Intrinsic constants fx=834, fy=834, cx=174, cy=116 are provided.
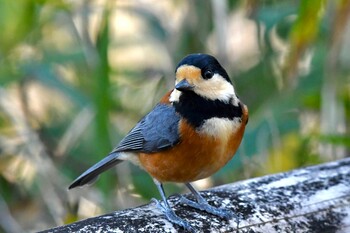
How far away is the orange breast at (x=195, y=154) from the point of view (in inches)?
83.7

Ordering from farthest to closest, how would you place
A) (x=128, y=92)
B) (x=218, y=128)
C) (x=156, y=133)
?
1. (x=128, y=92)
2. (x=156, y=133)
3. (x=218, y=128)

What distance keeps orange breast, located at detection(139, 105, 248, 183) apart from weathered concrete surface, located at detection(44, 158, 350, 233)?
0.08 meters

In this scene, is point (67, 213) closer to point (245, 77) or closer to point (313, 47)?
point (245, 77)

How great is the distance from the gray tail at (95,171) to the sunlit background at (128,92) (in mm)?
205

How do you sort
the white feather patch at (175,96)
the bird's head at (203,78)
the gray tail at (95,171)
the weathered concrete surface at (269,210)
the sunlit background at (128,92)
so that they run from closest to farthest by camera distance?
1. the weathered concrete surface at (269,210)
2. the bird's head at (203,78)
3. the white feather patch at (175,96)
4. the gray tail at (95,171)
5. the sunlit background at (128,92)

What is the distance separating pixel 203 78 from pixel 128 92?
136 centimetres

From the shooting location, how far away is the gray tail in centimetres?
245

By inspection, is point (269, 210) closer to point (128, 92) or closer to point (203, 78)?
point (203, 78)

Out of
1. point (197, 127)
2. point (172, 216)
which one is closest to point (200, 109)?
point (197, 127)

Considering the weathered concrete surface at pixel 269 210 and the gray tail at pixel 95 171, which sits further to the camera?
the gray tail at pixel 95 171

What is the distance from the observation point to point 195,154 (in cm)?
213

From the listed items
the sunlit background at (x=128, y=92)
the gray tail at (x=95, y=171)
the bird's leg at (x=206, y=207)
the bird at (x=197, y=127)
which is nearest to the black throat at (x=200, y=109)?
the bird at (x=197, y=127)

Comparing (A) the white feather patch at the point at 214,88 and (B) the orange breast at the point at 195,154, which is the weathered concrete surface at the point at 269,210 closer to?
(B) the orange breast at the point at 195,154

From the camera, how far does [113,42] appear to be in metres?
3.69
